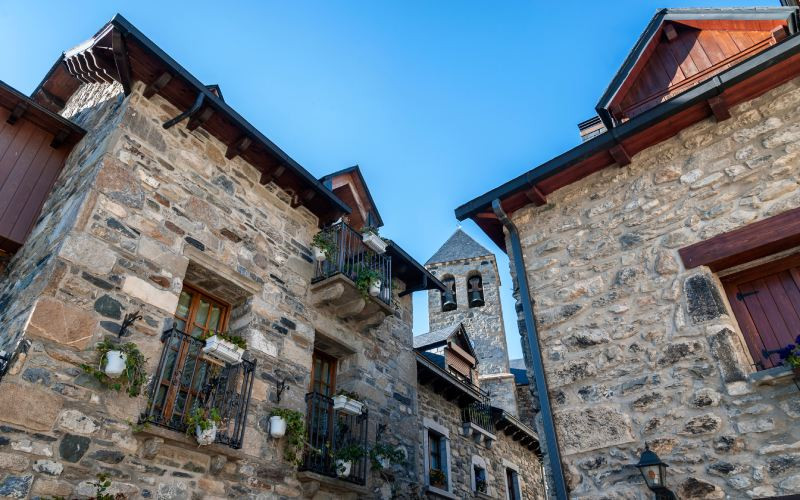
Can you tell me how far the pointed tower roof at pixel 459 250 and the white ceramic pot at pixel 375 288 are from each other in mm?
17846

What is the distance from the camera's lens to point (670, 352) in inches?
167

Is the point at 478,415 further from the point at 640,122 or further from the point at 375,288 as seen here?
the point at 640,122

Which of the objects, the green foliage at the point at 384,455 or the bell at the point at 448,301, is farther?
the bell at the point at 448,301

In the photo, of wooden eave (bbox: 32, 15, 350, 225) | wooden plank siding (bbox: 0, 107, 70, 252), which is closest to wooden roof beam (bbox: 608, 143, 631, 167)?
wooden eave (bbox: 32, 15, 350, 225)

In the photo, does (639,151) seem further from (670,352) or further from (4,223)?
(4,223)

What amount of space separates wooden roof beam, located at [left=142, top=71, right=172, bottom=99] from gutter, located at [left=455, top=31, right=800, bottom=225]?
3602 millimetres

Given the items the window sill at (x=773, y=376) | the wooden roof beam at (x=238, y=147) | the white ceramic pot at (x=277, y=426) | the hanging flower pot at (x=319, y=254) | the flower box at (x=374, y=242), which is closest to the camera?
the window sill at (x=773, y=376)

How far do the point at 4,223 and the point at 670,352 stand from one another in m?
6.83

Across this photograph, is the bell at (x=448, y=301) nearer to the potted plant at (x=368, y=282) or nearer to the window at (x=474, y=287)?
the potted plant at (x=368, y=282)

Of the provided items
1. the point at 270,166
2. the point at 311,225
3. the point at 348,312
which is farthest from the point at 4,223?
the point at 348,312

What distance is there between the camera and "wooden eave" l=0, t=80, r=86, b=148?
19.9ft

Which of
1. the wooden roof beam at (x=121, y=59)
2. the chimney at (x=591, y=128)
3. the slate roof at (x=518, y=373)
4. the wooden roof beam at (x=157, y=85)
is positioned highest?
the slate roof at (x=518, y=373)

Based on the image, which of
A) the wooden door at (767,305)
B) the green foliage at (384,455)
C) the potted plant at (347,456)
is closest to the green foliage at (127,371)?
the potted plant at (347,456)

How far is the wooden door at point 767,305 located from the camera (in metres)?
3.93
